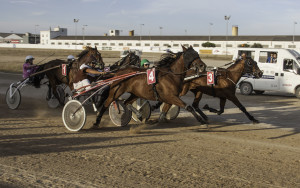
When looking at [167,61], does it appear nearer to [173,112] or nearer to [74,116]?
[173,112]

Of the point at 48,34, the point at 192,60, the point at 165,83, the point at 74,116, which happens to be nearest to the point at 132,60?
the point at 165,83

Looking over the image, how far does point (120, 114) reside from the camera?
358 inches

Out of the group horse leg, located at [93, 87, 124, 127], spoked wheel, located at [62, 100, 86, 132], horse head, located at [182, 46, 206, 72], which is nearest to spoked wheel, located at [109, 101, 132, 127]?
horse leg, located at [93, 87, 124, 127]

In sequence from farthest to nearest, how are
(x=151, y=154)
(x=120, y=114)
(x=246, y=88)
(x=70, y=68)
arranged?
(x=246, y=88) → (x=70, y=68) → (x=120, y=114) → (x=151, y=154)

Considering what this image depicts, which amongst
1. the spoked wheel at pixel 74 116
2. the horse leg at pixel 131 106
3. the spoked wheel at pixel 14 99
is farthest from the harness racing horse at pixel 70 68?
the spoked wheel at pixel 74 116

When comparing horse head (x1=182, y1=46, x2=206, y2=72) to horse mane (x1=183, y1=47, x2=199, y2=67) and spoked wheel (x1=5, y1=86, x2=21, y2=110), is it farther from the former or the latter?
spoked wheel (x1=5, y1=86, x2=21, y2=110)

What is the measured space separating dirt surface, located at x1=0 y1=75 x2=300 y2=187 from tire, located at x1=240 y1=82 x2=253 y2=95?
6.14 m

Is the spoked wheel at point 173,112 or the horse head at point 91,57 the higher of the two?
the horse head at point 91,57

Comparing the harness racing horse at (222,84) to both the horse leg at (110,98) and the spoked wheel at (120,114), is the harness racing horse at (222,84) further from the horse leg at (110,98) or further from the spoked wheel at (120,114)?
the horse leg at (110,98)

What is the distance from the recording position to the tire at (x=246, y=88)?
16.2m

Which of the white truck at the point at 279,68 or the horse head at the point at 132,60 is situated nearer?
the horse head at the point at 132,60

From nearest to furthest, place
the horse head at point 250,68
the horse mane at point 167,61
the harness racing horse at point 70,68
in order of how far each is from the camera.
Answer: the horse mane at point 167,61 → the horse head at point 250,68 → the harness racing horse at point 70,68

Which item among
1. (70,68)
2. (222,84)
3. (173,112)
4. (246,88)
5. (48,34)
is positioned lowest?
(173,112)

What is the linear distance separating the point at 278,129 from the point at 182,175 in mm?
4744
